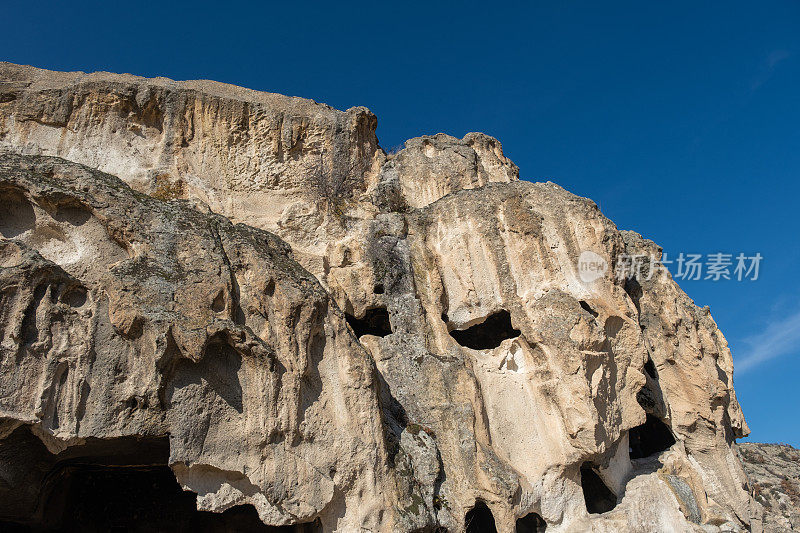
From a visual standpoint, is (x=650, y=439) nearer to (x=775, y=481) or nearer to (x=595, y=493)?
(x=595, y=493)

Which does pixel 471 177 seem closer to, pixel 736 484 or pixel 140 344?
pixel 736 484

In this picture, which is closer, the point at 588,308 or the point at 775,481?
the point at 588,308

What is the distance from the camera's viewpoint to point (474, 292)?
1176cm

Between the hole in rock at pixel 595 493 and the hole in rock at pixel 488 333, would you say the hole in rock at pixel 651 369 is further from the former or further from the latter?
the hole in rock at pixel 488 333

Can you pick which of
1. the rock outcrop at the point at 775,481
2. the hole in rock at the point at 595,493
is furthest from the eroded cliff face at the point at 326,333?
the rock outcrop at the point at 775,481

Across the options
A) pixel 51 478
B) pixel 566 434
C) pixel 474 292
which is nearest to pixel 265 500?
pixel 51 478

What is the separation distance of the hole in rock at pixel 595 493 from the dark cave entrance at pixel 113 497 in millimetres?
5426

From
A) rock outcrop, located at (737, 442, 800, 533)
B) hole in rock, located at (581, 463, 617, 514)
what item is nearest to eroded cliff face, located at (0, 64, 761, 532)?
hole in rock, located at (581, 463, 617, 514)

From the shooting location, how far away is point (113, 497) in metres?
9.91

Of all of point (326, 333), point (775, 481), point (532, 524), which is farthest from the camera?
point (775, 481)

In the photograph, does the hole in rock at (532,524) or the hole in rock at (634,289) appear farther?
the hole in rock at (634,289)

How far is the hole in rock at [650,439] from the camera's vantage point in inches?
531

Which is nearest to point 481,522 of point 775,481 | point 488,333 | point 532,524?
point 532,524

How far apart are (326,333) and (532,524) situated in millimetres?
4473
